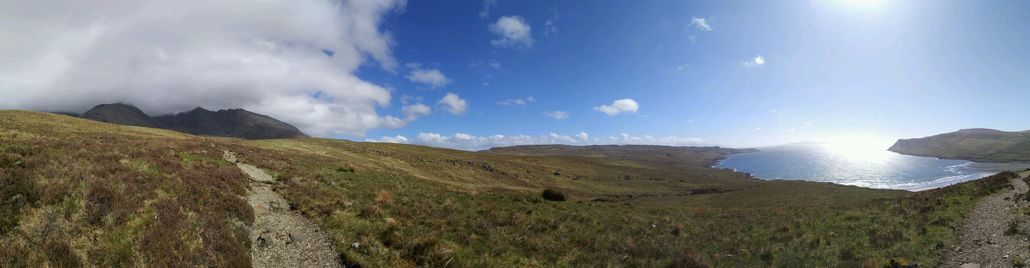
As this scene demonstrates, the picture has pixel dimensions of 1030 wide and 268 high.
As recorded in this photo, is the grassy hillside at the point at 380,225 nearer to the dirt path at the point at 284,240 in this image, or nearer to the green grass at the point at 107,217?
the green grass at the point at 107,217

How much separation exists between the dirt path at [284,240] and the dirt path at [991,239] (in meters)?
22.5

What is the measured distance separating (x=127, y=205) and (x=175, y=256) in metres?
3.69

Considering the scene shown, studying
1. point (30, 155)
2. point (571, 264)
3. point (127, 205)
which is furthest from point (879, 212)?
point (30, 155)

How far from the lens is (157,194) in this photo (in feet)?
44.3

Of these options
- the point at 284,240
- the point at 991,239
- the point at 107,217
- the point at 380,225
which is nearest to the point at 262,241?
the point at 284,240

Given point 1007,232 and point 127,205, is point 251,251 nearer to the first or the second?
point 127,205

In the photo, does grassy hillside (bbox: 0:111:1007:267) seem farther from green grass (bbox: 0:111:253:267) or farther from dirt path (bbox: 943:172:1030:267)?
dirt path (bbox: 943:172:1030:267)

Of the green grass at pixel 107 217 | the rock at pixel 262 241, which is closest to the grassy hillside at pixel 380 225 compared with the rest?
the green grass at pixel 107 217

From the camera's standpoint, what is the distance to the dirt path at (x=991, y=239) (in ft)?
44.6

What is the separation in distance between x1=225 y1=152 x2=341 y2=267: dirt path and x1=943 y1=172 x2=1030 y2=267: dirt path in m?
22.5

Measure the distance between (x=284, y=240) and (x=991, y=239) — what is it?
92.2 feet

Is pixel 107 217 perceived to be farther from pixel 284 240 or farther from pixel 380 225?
pixel 380 225

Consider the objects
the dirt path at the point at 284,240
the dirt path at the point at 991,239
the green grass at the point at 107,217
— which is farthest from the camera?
the dirt path at the point at 991,239

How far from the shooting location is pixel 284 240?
1379 cm
